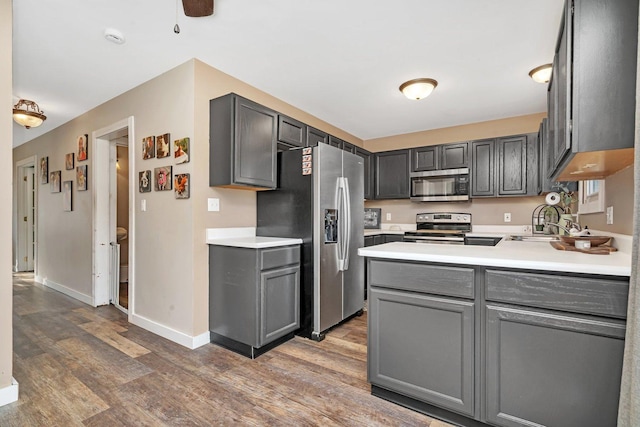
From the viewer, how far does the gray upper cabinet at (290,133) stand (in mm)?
3178

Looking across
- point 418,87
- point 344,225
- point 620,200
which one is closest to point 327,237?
point 344,225

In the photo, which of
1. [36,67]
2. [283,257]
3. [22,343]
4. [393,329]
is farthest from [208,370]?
[36,67]

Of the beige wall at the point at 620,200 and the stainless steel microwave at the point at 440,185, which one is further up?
the stainless steel microwave at the point at 440,185

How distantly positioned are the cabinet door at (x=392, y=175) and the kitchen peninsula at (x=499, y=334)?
10.4 ft

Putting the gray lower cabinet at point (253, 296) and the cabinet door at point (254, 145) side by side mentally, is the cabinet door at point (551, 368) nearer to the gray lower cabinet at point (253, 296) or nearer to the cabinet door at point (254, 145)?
the gray lower cabinet at point (253, 296)

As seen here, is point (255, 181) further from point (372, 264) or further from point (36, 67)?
point (36, 67)

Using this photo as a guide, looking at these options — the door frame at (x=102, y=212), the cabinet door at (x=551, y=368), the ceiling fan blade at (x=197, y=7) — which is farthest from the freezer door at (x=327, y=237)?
the door frame at (x=102, y=212)

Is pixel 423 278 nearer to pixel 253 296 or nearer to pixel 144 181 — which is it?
pixel 253 296

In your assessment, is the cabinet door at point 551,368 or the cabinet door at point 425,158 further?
the cabinet door at point 425,158

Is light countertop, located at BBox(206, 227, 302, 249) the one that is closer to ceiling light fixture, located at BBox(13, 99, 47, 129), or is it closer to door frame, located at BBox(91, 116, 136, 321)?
door frame, located at BBox(91, 116, 136, 321)

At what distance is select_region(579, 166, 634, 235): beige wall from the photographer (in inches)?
66.4

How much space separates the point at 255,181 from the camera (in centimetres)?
280

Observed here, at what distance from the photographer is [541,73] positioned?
2.80 meters

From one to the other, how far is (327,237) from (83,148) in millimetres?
3450
